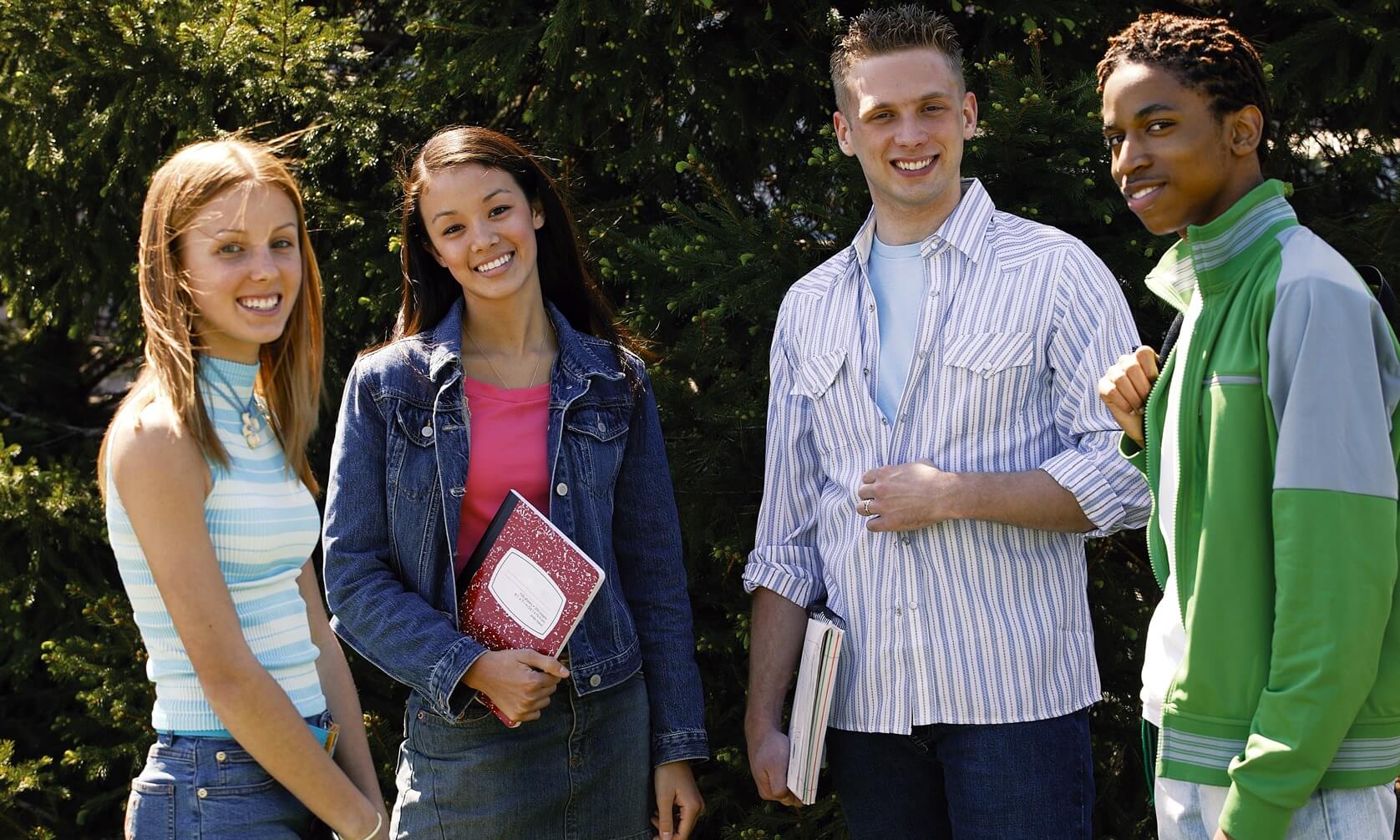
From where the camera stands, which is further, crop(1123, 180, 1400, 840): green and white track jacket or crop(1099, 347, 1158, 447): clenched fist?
crop(1099, 347, 1158, 447): clenched fist

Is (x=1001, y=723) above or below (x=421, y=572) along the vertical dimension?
below

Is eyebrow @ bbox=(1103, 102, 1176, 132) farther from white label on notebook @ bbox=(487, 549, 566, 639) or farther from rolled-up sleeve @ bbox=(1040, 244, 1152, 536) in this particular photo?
white label on notebook @ bbox=(487, 549, 566, 639)

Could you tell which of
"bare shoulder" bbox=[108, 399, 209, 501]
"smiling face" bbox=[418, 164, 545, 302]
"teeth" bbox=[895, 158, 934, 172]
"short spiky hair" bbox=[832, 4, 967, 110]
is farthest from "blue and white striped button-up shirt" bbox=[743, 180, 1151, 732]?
"bare shoulder" bbox=[108, 399, 209, 501]

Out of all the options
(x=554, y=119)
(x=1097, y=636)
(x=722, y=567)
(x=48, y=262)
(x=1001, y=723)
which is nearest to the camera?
(x=1001, y=723)

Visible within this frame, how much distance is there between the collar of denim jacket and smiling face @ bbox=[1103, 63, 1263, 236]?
116 cm

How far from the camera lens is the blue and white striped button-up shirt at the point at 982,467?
8.00 ft

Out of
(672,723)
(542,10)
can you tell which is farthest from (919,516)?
(542,10)

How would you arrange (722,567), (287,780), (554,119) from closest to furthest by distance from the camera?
(287,780) → (722,567) → (554,119)

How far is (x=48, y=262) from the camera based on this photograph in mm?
4566

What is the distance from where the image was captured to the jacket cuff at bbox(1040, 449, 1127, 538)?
7.80 feet

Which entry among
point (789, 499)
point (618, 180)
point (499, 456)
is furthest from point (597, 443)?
point (618, 180)

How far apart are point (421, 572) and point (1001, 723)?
116 centimetres

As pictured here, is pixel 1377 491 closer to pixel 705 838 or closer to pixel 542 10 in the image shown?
pixel 705 838

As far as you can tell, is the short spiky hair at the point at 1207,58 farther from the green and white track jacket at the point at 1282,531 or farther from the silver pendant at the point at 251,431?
the silver pendant at the point at 251,431
